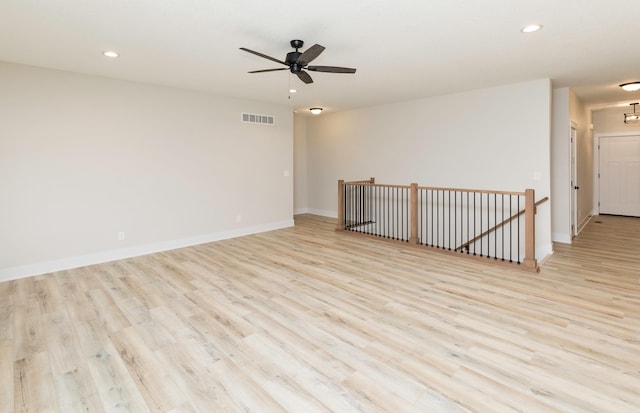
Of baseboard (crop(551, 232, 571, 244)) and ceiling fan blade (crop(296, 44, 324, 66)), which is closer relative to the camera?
ceiling fan blade (crop(296, 44, 324, 66))

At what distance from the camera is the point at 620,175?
8.46 m

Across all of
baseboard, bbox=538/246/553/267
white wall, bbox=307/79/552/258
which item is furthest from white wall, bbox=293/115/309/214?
baseboard, bbox=538/246/553/267

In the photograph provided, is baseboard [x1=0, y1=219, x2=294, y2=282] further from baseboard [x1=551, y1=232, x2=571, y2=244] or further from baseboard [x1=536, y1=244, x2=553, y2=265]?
baseboard [x1=551, y1=232, x2=571, y2=244]

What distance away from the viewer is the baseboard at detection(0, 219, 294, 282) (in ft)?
14.4

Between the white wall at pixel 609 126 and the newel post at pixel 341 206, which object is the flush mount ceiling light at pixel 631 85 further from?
the newel post at pixel 341 206

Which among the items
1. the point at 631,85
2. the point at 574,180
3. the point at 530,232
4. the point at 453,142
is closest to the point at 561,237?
the point at 574,180

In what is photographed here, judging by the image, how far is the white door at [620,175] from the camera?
827cm

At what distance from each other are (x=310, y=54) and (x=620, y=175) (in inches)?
366

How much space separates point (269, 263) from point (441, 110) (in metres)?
4.33

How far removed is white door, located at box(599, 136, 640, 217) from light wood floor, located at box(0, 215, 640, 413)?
4.85 m

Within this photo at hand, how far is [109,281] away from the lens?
13.7 feet

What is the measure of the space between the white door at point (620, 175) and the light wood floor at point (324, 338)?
15.9 ft

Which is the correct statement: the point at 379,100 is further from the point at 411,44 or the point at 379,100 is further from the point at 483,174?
the point at 411,44

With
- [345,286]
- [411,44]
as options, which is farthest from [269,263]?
[411,44]
